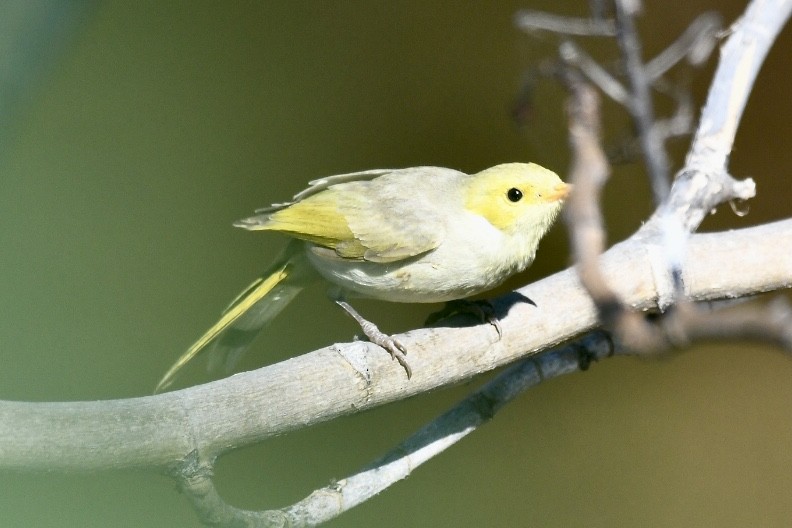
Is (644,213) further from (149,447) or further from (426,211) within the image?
(149,447)

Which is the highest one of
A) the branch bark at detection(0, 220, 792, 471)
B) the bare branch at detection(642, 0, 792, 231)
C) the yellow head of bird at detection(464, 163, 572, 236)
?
the bare branch at detection(642, 0, 792, 231)

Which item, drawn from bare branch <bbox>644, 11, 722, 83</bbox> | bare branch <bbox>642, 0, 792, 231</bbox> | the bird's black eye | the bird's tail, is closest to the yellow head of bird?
the bird's black eye

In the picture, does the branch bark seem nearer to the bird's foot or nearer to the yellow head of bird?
the bird's foot

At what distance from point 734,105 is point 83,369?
2468mm

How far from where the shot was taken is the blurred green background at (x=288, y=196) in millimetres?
2992

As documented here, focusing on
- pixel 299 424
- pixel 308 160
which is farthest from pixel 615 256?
pixel 308 160

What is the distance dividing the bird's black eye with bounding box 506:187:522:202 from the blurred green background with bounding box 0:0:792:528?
119 cm

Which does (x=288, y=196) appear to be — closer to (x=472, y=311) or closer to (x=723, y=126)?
(x=472, y=311)

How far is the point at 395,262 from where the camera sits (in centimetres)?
237

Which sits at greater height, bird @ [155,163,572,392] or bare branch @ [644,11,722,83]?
bare branch @ [644,11,722,83]

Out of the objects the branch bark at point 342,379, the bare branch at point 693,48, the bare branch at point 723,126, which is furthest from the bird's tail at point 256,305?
the bare branch at point 693,48

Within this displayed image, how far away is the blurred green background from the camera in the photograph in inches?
118

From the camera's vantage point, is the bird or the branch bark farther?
the bird

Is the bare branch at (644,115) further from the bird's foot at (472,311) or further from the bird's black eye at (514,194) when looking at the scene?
the bird's foot at (472,311)
